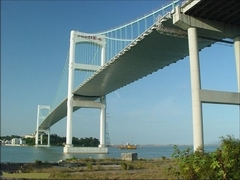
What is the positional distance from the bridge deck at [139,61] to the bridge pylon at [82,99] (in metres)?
1.44

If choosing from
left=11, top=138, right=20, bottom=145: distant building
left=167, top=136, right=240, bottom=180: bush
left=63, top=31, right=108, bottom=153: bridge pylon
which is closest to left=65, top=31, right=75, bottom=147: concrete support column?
left=63, top=31, right=108, bottom=153: bridge pylon

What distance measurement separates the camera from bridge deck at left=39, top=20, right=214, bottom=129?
69.1ft

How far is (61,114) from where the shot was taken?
2100 inches

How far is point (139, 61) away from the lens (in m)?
26.9

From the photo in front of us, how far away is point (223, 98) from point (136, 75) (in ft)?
57.0

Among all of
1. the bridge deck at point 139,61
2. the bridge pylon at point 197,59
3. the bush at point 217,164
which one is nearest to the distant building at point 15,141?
the bridge deck at point 139,61

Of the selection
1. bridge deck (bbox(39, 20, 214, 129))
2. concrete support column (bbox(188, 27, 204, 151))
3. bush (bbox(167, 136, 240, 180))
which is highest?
bridge deck (bbox(39, 20, 214, 129))

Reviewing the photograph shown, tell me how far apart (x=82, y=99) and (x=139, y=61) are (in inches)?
719

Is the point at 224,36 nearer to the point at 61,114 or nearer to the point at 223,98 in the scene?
the point at 223,98

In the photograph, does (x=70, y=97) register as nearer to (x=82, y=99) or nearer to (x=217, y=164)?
(x=82, y=99)

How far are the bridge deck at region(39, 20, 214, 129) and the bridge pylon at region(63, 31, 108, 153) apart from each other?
1439 mm

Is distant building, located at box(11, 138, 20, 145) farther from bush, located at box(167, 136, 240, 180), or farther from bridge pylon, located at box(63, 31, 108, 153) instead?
bush, located at box(167, 136, 240, 180)

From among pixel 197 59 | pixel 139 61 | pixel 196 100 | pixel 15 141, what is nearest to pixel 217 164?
pixel 196 100

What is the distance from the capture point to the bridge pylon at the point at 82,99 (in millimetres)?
39956
